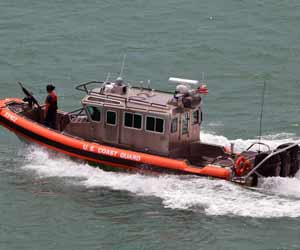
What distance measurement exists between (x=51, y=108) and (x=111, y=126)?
252 cm

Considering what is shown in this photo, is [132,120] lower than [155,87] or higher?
higher

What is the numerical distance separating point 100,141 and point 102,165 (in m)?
0.85

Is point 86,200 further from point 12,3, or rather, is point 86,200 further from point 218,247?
point 12,3

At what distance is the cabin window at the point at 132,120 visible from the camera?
1350 inches

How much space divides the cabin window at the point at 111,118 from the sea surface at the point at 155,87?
154 cm

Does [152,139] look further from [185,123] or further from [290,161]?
[290,161]

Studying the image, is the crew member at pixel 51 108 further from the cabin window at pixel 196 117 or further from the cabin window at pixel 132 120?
the cabin window at pixel 196 117

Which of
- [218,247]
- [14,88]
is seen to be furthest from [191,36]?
[218,247]

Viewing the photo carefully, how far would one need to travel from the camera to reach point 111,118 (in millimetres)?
34719

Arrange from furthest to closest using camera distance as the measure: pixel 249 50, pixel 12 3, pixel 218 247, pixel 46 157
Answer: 1. pixel 12 3
2. pixel 249 50
3. pixel 46 157
4. pixel 218 247

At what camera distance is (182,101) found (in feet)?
113

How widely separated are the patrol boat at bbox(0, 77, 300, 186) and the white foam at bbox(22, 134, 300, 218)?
275 millimetres

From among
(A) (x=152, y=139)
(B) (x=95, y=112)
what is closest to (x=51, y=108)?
(B) (x=95, y=112)

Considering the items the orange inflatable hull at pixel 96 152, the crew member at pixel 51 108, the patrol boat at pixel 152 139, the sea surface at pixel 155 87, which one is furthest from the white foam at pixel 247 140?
the crew member at pixel 51 108
